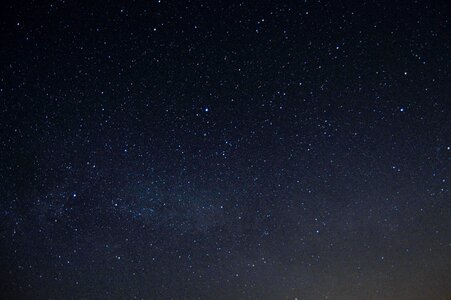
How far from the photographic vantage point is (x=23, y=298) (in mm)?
7730

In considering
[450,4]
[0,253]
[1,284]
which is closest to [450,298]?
[450,4]

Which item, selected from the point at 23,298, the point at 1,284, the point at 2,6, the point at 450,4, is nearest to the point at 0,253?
the point at 1,284

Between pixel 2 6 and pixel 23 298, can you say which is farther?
pixel 23 298

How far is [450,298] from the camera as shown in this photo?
27.9 feet

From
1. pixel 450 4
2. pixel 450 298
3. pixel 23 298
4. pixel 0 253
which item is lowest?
pixel 450 298

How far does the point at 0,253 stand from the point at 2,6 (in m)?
5.35

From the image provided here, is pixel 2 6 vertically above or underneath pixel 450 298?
above

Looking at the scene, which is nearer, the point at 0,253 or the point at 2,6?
the point at 2,6

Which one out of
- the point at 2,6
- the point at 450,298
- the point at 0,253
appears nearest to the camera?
the point at 2,6

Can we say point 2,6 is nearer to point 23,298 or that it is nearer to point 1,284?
point 1,284

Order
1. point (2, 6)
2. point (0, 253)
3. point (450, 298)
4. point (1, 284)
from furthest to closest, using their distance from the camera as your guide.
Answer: point (450, 298), point (1, 284), point (0, 253), point (2, 6)

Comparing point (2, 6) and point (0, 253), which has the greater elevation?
point (2, 6)

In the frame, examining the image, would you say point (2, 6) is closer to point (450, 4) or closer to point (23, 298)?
point (450, 4)

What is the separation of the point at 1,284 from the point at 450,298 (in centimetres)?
1274
